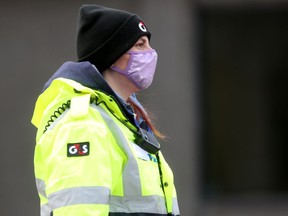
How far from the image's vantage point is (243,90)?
812 cm

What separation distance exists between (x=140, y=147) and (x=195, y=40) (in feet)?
15.9

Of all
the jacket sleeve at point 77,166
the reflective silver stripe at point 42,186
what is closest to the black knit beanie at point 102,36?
the jacket sleeve at point 77,166

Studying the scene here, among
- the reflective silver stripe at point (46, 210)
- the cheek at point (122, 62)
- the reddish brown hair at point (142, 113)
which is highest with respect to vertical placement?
the cheek at point (122, 62)

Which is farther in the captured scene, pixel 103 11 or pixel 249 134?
pixel 249 134

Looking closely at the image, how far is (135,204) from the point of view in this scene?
2.83 meters

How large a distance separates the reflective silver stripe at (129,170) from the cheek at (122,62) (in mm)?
380

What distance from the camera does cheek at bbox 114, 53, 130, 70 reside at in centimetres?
319

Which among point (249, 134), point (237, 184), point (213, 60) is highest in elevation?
point (213, 60)

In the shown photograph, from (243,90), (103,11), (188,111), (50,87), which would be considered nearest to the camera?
(50,87)

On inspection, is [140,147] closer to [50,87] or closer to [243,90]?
[50,87]

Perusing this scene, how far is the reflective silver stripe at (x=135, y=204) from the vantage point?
2.79 meters

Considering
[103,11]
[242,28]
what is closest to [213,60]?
[242,28]

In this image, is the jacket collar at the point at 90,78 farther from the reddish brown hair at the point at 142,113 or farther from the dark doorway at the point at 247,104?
the dark doorway at the point at 247,104

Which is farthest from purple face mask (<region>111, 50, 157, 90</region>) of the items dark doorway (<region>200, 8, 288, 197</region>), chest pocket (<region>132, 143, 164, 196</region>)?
dark doorway (<region>200, 8, 288, 197</region>)
